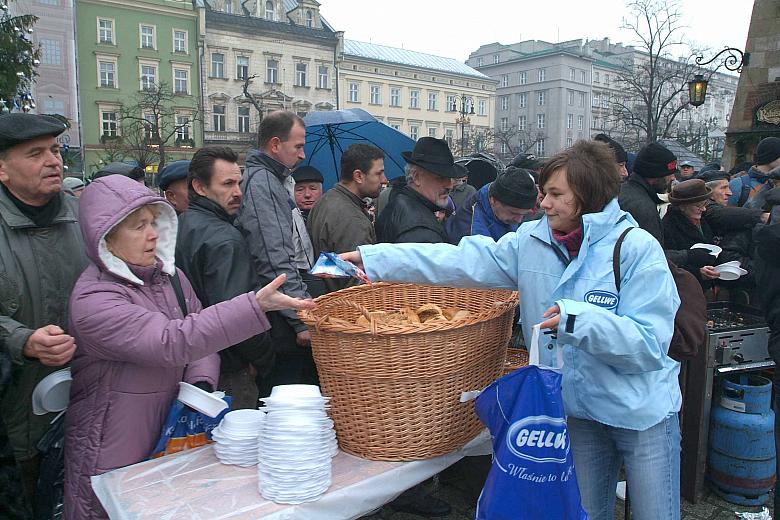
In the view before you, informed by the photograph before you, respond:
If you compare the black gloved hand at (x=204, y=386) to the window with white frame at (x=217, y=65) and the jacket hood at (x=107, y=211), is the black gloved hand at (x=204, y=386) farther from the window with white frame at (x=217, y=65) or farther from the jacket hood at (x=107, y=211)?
the window with white frame at (x=217, y=65)

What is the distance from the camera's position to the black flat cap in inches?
93.2

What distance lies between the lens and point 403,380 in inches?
81.8

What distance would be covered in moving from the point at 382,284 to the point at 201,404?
1.13m

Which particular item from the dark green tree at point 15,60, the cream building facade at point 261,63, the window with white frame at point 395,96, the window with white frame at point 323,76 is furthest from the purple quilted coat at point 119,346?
the window with white frame at point 395,96

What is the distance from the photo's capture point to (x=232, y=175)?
3.14 meters

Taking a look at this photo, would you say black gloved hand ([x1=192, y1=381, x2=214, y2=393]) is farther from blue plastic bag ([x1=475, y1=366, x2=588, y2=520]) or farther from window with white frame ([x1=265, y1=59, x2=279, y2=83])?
window with white frame ([x1=265, y1=59, x2=279, y2=83])

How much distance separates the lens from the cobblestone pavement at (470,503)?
3.59 m

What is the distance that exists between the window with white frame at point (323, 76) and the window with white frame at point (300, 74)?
5.10 feet

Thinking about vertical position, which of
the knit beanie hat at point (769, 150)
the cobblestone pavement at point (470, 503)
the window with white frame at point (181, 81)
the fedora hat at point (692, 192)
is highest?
the window with white frame at point (181, 81)

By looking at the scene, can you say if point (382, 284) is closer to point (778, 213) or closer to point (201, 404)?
point (201, 404)

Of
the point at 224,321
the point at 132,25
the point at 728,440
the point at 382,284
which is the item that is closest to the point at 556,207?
the point at 382,284

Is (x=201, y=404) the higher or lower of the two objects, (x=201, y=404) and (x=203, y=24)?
the lower

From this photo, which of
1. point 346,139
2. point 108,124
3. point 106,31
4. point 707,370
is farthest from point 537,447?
point 106,31

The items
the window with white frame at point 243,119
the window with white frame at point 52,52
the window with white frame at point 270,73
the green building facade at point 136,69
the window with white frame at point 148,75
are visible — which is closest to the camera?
the window with white frame at point 52,52
